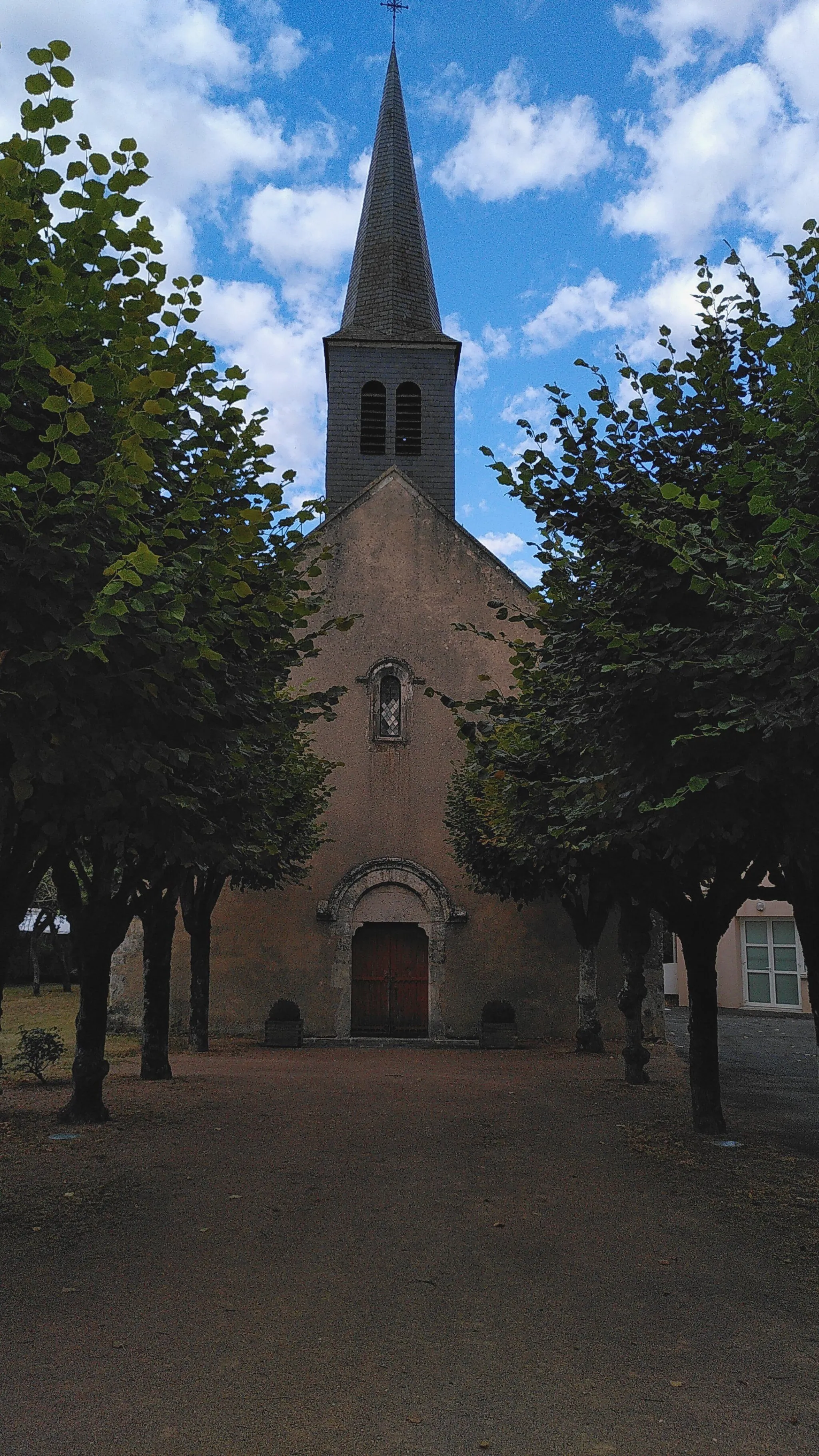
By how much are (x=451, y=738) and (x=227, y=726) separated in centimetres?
1649

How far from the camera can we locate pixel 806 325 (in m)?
6.23

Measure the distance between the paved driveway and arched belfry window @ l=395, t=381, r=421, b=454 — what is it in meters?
15.2

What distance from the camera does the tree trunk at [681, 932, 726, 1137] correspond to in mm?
10711

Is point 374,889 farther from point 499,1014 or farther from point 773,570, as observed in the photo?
point 773,570

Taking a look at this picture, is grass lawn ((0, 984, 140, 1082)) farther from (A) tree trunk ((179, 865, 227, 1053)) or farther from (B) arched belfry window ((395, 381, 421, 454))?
(B) arched belfry window ((395, 381, 421, 454))

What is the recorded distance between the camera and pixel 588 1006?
19.2 m

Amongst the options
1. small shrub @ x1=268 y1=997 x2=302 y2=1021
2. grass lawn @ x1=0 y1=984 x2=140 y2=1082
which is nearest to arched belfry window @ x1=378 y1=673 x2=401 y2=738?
small shrub @ x1=268 y1=997 x2=302 y2=1021

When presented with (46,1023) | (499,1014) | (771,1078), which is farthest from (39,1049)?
(46,1023)

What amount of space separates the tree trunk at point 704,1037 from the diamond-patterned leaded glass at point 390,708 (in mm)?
13172

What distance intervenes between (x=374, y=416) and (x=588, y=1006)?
1546cm

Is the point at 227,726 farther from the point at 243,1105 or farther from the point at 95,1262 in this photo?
the point at 243,1105

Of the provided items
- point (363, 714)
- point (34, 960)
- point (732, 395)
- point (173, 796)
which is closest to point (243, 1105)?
point (173, 796)

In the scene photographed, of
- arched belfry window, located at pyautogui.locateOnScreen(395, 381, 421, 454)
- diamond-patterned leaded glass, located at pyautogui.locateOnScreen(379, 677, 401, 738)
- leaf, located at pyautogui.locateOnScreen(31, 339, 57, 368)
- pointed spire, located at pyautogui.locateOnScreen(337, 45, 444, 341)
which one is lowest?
leaf, located at pyautogui.locateOnScreen(31, 339, 57, 368)

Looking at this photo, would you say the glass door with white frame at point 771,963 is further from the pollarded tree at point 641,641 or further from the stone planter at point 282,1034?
the pollarded tree at point 641,641
